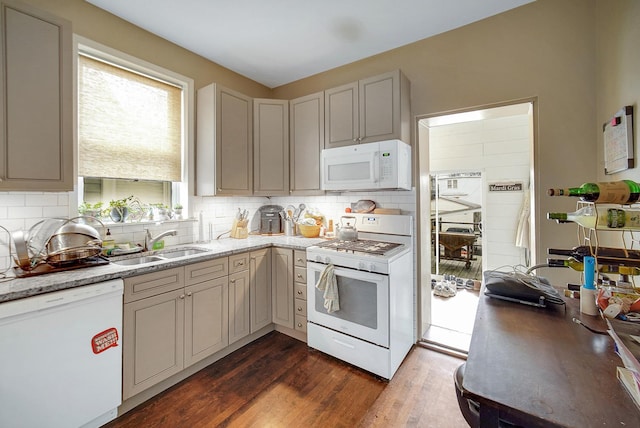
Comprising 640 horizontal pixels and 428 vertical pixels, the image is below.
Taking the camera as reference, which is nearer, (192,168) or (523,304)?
(523,304)

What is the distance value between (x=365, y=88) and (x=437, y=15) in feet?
2.51

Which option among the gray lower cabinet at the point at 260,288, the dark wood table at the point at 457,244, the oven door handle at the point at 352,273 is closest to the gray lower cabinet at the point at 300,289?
the oven door handle at the point at 352,273

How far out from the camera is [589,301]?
106 cm

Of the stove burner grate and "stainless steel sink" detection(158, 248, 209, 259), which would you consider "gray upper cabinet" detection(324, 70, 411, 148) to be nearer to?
the stove burner grate

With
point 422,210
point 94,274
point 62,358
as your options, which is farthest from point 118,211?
point 422,210

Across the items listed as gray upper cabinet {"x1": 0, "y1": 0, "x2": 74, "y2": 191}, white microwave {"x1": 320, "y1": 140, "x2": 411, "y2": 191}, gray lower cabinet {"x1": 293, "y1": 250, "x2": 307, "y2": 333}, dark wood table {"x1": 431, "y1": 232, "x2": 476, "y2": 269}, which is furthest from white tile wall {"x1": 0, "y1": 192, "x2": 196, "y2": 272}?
dark wood table {"x1": 431, "y1": 232, "x2": 476, "y2": 269}

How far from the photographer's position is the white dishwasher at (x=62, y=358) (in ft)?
4.35

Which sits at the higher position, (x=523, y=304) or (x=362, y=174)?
(x=362, y=174)

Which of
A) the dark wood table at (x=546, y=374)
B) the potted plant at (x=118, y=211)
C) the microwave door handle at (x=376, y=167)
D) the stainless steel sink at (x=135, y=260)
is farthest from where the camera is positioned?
the microwave door handle at (x=376, y=167)

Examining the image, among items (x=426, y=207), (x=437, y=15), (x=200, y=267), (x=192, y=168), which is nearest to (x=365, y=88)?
(x=437, y=15)

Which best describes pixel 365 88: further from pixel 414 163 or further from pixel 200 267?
pixel 200 267

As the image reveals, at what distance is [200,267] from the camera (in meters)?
2.13

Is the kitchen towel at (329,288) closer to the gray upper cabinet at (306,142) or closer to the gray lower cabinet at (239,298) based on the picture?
the gray lower cabinet at (239,298)

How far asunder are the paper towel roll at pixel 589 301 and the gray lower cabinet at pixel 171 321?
2.22 m
